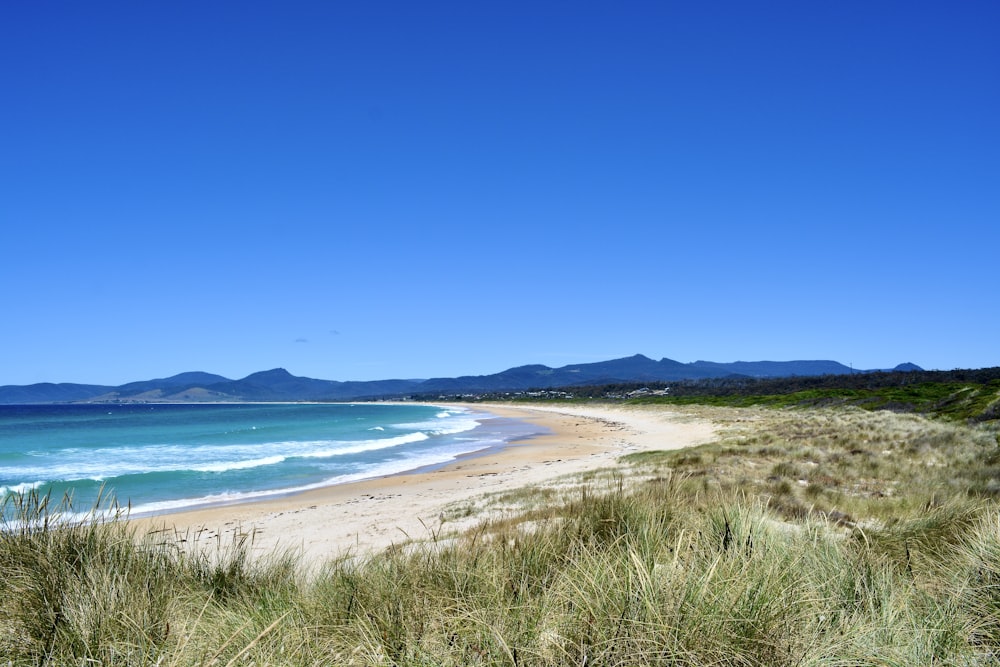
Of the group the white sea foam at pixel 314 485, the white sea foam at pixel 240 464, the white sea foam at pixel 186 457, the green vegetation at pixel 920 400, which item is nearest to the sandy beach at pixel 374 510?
the white sea foam at pixel 314 485

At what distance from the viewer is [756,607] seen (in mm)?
2947

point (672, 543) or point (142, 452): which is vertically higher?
point (672, 543)

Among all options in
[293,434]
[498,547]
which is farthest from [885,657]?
[293,434]

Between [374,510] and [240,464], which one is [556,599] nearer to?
[374,510]

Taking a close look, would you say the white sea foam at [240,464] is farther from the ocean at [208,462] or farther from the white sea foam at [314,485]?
the white sea foam at [314,485]

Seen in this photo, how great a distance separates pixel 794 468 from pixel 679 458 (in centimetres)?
373

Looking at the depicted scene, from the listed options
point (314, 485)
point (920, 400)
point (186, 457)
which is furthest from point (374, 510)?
point (920, 400)

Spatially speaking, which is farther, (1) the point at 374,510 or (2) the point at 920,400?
(2) the point at 920,400

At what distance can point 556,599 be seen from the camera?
329 centimetres

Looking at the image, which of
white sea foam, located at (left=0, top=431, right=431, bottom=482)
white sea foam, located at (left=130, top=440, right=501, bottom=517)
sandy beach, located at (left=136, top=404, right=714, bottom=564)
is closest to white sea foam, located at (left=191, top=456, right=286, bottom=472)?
white sea foam, located at (left=0, top=431, right=431, bottom=482)

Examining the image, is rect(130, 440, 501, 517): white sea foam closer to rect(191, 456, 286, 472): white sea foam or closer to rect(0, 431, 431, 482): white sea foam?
rect(0, 431, 431, 482): white sea foam

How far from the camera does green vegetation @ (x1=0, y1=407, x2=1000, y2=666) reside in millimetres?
2777

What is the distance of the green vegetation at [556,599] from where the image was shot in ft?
9.11

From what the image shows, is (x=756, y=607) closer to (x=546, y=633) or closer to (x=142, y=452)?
(x=546, y=633)
